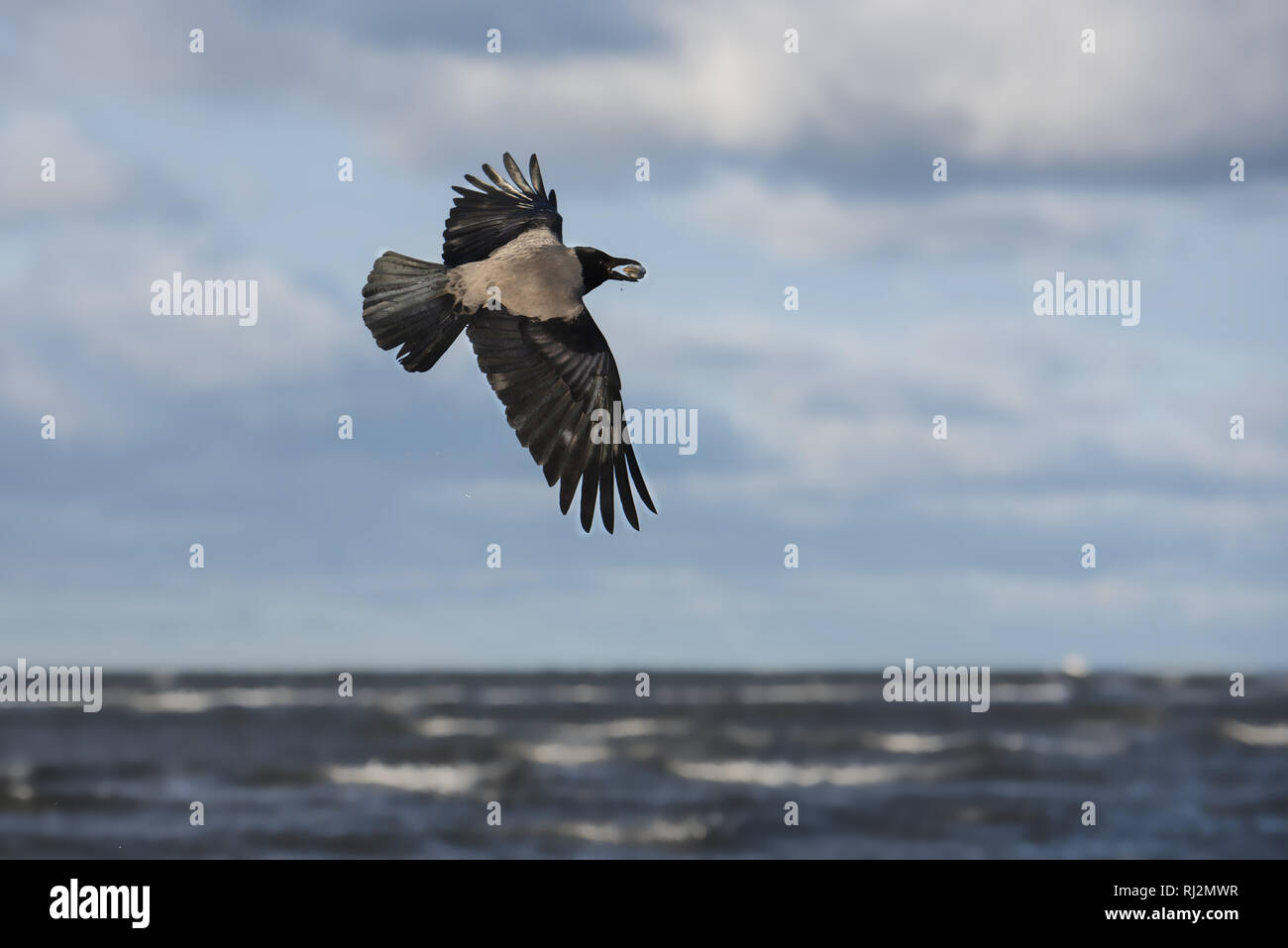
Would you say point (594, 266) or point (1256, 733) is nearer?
point (594, 266)

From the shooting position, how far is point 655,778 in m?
40.5

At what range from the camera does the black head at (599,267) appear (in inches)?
376

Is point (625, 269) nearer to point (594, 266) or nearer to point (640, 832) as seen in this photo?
point (594, 266)

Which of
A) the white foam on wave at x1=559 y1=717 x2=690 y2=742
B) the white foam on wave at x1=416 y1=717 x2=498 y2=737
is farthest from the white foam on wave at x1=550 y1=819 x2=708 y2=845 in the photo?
the white foam on wave at x1=416 y1=717 x2=498 y2=737

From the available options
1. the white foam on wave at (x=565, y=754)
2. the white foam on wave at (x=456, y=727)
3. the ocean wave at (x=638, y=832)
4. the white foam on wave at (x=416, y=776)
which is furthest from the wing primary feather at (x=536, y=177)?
the white foam on wave at (x=456, y=727)

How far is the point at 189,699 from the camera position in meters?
72.2

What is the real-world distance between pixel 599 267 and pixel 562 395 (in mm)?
848

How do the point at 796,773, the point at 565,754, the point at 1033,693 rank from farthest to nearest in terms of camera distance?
the point at 1033,693, the point at 565,754, the point at 796,773

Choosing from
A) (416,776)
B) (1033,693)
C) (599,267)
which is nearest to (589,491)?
(599,267)

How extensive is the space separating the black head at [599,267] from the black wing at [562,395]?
0.20 metres

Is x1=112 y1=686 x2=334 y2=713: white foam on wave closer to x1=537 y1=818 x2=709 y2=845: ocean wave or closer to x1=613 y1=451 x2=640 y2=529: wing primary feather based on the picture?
x1=537 y1=818 x2=709 y2=845: ocean wave
